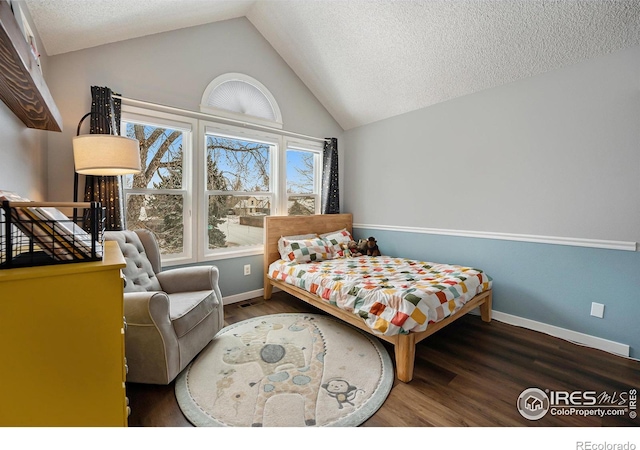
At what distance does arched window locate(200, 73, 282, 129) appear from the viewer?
299cm

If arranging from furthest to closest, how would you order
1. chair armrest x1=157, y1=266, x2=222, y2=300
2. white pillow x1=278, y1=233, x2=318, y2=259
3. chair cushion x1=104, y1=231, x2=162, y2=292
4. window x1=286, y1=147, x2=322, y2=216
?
window x1=286, y1=147, x2=322, y2=216 → white pillow x1=278, y1=233, x2=318, y2=259 → chair armrest x1=157, y1=266, x2=222, y2=300 → chair cushion x1=104, y1=231, x2=162, y2=292

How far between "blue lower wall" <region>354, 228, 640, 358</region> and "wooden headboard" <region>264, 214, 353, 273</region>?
4.56 feet

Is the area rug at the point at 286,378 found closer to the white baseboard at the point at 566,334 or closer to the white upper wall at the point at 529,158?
the white baseboard at the point at 566,334

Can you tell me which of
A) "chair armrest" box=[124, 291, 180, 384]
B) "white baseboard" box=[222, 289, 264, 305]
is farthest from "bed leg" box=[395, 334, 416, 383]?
"white baseboard" box=[222, 289, 264, 305]

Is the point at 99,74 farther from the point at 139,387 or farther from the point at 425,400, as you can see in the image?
the point at 425,400

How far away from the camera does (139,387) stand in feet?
5.74

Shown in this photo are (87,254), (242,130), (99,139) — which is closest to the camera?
(87,254)

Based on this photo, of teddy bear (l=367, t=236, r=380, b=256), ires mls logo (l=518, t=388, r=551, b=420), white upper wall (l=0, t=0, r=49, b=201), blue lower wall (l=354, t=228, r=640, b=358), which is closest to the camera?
white upper wall (l=0, t=0, r=49, b=201)

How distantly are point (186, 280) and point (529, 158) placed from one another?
10.6 feet

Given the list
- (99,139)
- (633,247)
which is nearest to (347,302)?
(99,139)

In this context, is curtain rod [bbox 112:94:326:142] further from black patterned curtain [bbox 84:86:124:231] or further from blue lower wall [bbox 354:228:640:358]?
blue lower wall [bbox 354:228:640:358]

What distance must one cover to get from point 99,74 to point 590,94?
4.08 m

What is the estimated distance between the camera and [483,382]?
181cm
